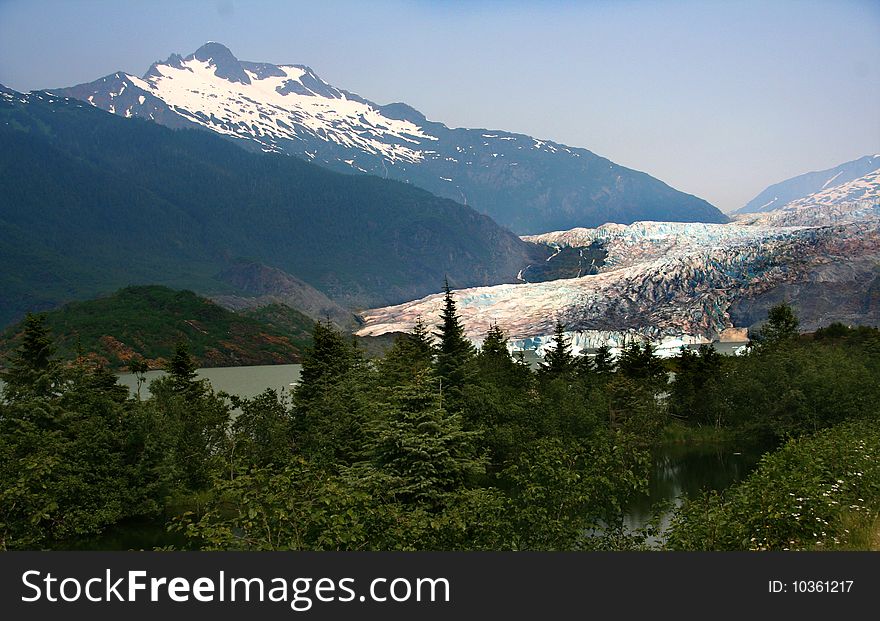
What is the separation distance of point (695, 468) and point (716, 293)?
302 ft

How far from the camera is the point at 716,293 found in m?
139

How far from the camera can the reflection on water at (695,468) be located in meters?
44.4

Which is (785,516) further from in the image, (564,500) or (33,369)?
(33,369)

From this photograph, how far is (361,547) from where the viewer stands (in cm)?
1675

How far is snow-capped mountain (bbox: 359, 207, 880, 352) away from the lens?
13538 centimetres

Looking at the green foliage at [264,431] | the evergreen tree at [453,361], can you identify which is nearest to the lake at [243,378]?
the green foliage at [264,431]

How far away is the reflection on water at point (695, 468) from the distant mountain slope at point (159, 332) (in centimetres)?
8353

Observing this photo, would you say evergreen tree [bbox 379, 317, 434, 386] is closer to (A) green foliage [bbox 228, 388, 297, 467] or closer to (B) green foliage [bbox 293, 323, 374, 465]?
(B) green foliage [bbox 293, 323, 374, 465]

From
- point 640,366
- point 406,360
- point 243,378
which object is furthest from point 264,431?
point 243,378

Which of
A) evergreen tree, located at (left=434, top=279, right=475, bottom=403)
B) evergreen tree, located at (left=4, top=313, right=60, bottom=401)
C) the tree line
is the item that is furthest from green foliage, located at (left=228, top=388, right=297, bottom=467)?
evergreen tree, located at (left=4, top=313, right=60, bottom=401)

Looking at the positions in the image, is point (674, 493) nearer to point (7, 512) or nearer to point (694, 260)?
point (7, 512)

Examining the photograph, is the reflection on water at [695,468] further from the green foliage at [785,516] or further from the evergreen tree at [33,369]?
the evergreen tree at [33,369]

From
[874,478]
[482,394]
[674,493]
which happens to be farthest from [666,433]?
[874,478]

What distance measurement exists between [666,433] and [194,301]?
114162 mm
